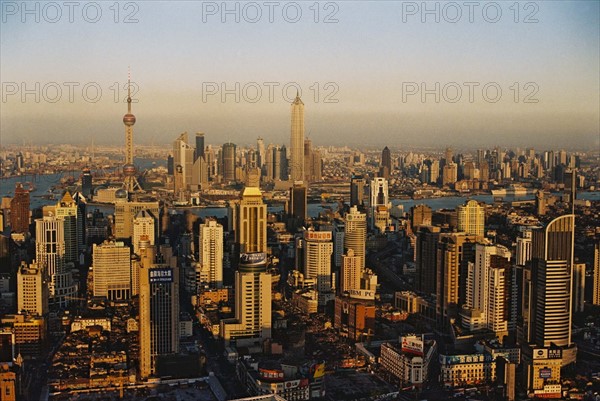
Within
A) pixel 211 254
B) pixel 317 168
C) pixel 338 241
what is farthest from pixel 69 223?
pixel 317 168

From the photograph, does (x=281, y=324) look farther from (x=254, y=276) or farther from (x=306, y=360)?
(x=306, y=360)

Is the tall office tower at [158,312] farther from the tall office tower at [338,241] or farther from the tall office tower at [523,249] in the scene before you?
the tall office tower at [338,241]

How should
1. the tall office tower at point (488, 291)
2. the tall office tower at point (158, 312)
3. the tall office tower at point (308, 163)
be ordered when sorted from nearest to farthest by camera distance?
the tall office tower at point (158, 312), the tall office tower at point (488, 291), the tall office tower at point (308, 163)

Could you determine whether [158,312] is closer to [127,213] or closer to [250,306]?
[250,306]

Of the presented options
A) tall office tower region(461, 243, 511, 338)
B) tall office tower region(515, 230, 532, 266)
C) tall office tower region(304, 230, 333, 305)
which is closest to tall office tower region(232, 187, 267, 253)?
tall office tower region(304, 230, 333, 305)

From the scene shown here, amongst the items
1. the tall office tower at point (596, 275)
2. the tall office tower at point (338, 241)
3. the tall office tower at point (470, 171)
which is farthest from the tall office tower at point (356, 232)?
the tall office tower at point (596, 275)

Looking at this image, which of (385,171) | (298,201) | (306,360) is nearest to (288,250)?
(298,201)

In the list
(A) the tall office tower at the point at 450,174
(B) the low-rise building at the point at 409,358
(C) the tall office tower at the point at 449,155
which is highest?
(C) the tall office tower at the point at 449,155
